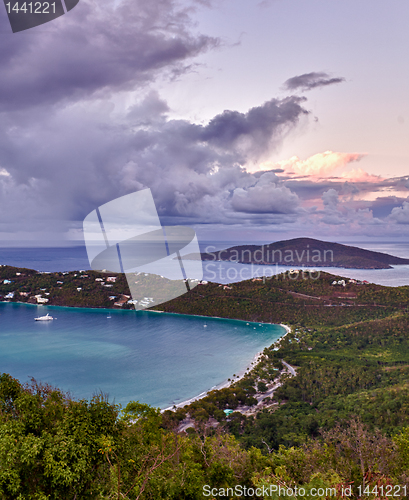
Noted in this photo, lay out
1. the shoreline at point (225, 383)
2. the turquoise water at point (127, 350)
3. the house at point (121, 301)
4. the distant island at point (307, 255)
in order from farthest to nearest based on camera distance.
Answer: the distant island at point (307, 255)
the house at point (121, 301)
the turquoise water at point (127, 350)
the shoreline at point (225, 383)

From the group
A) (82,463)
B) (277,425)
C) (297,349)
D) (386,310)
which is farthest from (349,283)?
(82,463)

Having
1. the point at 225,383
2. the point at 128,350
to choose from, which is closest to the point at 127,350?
the point at 128,350

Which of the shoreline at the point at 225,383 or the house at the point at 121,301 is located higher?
the house at the point at 121,301

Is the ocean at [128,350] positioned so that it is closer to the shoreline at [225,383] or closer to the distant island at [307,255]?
the shoreline at [225,383]

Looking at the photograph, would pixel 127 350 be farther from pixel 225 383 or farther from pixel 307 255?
pixel 307 255

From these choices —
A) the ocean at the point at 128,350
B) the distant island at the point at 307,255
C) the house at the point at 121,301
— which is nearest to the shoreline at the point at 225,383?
the ocean at the point at 128,350

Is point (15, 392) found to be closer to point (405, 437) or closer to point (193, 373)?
point (405, 437)

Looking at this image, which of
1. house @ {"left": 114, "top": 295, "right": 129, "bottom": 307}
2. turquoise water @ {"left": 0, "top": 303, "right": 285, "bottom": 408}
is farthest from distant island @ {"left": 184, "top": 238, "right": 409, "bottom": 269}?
turquoise water @ {"left": 0, "top": 303, "right": 285, "bottom": 408}
